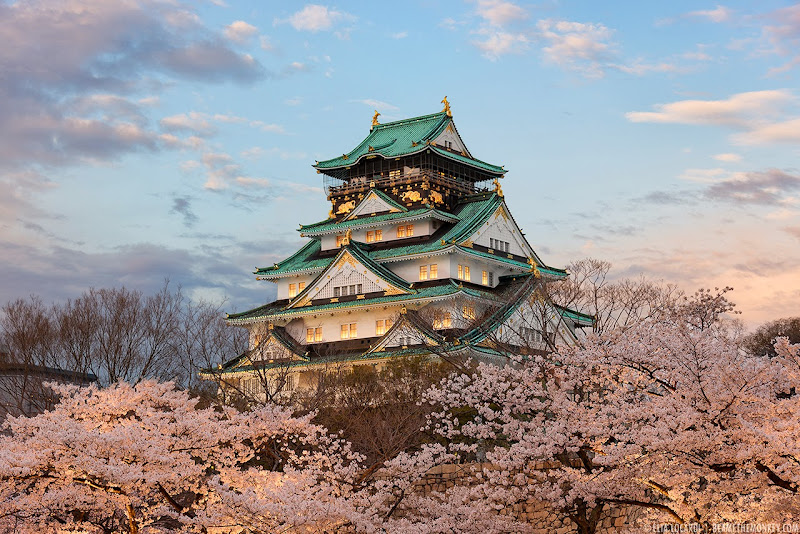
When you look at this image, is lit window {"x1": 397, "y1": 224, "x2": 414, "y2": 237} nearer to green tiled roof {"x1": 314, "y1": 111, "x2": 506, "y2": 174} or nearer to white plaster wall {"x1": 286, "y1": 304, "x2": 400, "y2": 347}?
green tiled roof {"x1": 314, "y1": 111, "x2": 506, "y2": 174}

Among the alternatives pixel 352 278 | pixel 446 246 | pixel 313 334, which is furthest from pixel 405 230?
pixel 313 334

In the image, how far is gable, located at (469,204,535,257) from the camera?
63719 millimetres

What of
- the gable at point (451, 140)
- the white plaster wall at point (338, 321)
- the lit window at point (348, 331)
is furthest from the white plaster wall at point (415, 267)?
the gable at point (451, 140)

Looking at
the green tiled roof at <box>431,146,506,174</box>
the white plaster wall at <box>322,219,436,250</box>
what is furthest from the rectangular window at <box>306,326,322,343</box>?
the green tiled roof at <box>431,146,506,174</box>

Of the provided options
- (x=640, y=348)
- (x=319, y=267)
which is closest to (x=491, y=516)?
(x=640, y=348)

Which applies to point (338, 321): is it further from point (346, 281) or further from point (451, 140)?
point (451, 140)

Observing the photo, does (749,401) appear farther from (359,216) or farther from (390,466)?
(359,216)

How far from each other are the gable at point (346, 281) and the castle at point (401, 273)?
0.07 meters

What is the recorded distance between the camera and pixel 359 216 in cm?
6719

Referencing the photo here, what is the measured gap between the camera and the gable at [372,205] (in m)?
65.8

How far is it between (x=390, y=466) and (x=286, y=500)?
19.7ft

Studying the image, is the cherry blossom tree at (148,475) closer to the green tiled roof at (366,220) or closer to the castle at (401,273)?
the castle at (401,273)

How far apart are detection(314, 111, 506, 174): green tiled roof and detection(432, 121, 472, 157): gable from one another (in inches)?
16.4

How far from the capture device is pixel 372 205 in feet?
219
